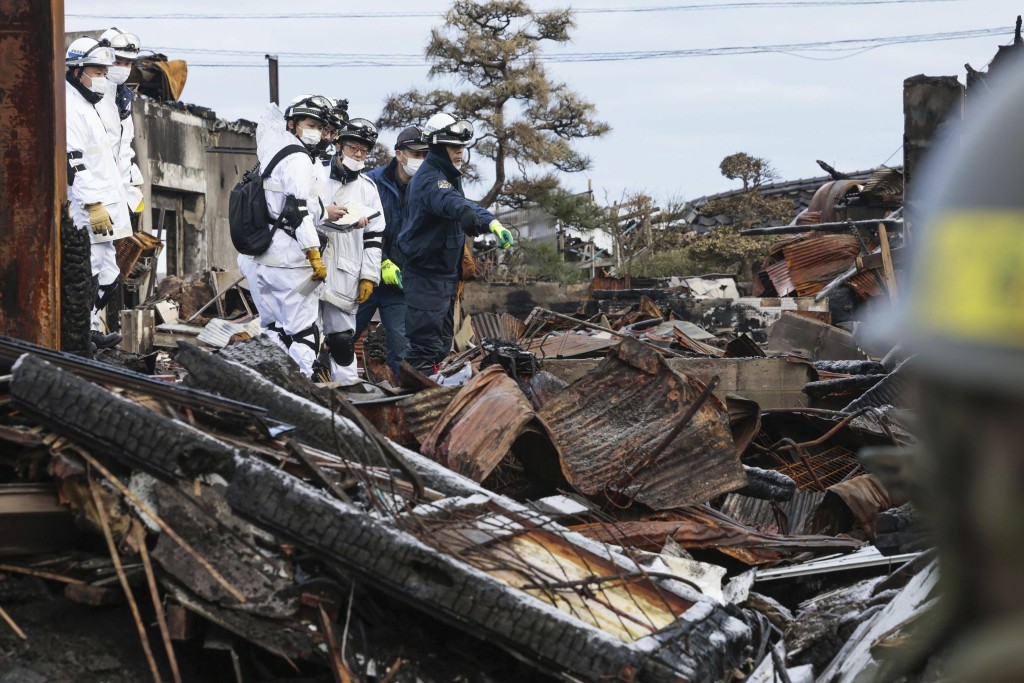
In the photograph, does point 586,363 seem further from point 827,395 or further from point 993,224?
point 993,224

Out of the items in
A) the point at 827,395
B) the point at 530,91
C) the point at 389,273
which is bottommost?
the point at 827,395

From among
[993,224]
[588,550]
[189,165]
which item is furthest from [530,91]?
[993,224]

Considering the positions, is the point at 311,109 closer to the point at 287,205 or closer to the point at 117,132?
the point at 287,205

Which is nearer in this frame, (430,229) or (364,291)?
(430,229)

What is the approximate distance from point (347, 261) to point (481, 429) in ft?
13.5

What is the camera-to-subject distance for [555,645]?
9.63ft

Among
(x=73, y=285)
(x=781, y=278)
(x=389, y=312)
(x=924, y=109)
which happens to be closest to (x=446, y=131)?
(x=389, y=312)

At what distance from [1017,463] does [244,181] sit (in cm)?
800

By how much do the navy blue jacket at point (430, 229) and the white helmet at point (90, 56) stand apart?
8.47 feet

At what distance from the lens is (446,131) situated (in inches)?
336

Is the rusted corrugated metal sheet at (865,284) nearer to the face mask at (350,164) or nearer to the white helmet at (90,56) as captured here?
the face mask at (350,164)

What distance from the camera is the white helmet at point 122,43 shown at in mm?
9633

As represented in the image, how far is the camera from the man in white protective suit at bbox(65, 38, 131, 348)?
880 centimetres

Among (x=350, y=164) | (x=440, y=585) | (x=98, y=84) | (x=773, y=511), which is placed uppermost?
(x=98, y=84)
